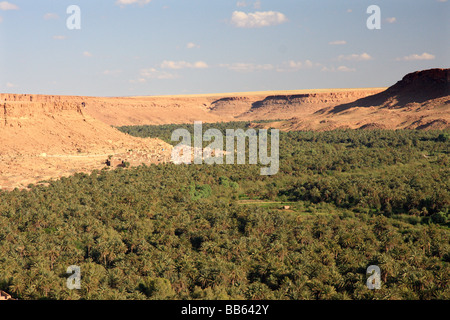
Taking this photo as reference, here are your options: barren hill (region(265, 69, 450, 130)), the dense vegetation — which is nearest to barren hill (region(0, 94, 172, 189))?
the dense vegetation

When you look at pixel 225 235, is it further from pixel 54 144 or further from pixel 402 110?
pixel 402 110

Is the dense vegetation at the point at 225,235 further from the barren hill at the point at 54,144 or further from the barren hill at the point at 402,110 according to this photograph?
the barren hill at the point at 402,110

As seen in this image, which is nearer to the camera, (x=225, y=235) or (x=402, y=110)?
(x=225, y=235)

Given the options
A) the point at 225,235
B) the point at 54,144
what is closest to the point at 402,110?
the point at 54,144

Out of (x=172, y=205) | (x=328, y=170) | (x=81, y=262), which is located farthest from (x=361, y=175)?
(x=81, y=262)

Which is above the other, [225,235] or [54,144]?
[54,144]

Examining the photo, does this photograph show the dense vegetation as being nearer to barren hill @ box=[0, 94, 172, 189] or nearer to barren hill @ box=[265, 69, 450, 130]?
barren hill @ box=[0, 94, 172, 189]

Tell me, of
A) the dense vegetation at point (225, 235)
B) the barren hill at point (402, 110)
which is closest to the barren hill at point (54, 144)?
the dense vegetation at point (225, 235)
